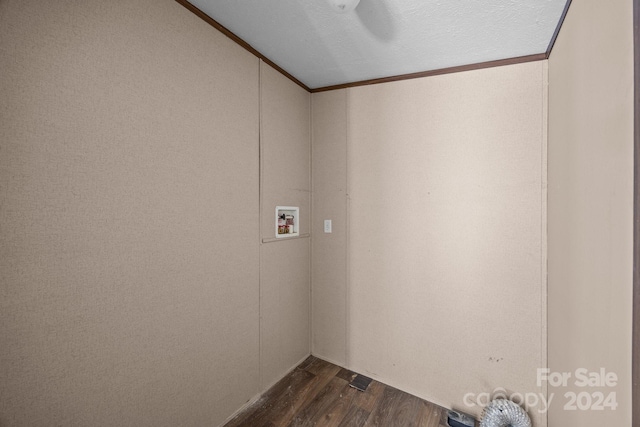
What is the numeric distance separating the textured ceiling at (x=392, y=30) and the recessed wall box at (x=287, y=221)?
110 centimetres

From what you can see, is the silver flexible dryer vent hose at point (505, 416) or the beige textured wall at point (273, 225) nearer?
the silver flexible dryer vent hose at point (505, 416)

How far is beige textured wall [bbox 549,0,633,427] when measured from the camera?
0.75 metres

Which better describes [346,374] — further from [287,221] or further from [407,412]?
[287,221]

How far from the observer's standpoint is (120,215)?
3.69 ft

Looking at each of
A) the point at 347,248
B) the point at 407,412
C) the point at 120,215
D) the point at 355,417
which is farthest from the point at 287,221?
the point at 407,412

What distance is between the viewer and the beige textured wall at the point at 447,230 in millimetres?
1699

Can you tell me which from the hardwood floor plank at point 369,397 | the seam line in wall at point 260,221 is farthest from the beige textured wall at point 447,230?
the seam line in wall at point 260,221

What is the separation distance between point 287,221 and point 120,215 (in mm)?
1199

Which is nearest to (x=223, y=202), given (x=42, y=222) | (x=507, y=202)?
(x=42, y=222)

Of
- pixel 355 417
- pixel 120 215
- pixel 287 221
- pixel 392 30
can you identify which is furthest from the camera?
pixel 287 221

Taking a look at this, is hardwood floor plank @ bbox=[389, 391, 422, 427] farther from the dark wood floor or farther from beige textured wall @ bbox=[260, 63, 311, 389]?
beige textured wall @ bbox=[260, 63, 311, 389]

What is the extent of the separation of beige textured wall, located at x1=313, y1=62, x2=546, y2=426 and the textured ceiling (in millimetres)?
175

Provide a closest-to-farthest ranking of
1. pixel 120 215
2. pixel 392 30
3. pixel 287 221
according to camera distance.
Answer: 1. pixel 120 215
2. pixel 392 30
3. pixel 287 221

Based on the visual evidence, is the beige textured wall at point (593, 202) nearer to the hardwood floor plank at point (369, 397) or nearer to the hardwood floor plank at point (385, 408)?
the hardwood floor plank at point (385, 408)
